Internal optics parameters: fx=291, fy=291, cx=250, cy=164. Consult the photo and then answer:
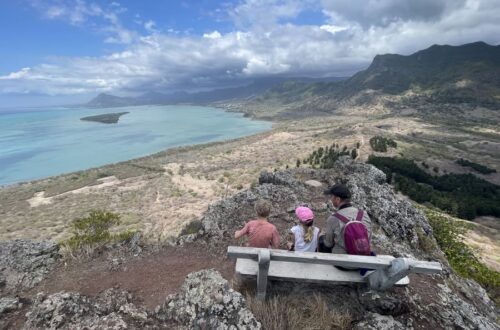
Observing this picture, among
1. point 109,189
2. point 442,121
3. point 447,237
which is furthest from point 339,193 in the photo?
point 442,121

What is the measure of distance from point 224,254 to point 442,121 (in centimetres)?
19685

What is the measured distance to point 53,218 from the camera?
151 ft

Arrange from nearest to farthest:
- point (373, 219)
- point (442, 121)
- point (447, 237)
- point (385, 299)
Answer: point (385, 299)
point (373, 219)
point (447, 237)
point (442, 121)

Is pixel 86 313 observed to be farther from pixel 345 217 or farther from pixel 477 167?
pixel 477 167

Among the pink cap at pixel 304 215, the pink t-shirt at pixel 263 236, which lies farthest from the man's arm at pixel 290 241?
the pink cap at pixel 304 215

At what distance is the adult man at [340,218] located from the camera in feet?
19.0

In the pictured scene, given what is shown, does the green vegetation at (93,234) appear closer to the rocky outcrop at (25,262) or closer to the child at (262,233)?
the rocky outcrop at (25,262)

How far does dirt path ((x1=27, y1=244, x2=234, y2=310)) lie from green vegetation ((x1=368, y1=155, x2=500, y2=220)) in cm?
4850

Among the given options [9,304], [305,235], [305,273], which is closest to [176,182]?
[9,304]

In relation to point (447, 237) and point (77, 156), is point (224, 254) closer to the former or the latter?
point (447, 237)

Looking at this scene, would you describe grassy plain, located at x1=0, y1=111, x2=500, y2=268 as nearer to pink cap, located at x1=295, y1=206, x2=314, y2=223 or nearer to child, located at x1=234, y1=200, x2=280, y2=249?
child, located at x1=234, y1=200, x2=280, y2=249

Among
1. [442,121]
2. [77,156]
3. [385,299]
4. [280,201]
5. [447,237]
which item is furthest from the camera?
[442,121]

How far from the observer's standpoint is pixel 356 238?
5625 millimetres

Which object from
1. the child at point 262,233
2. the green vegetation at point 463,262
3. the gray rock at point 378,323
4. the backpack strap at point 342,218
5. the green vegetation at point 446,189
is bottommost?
the green vegetation at point 446,189
